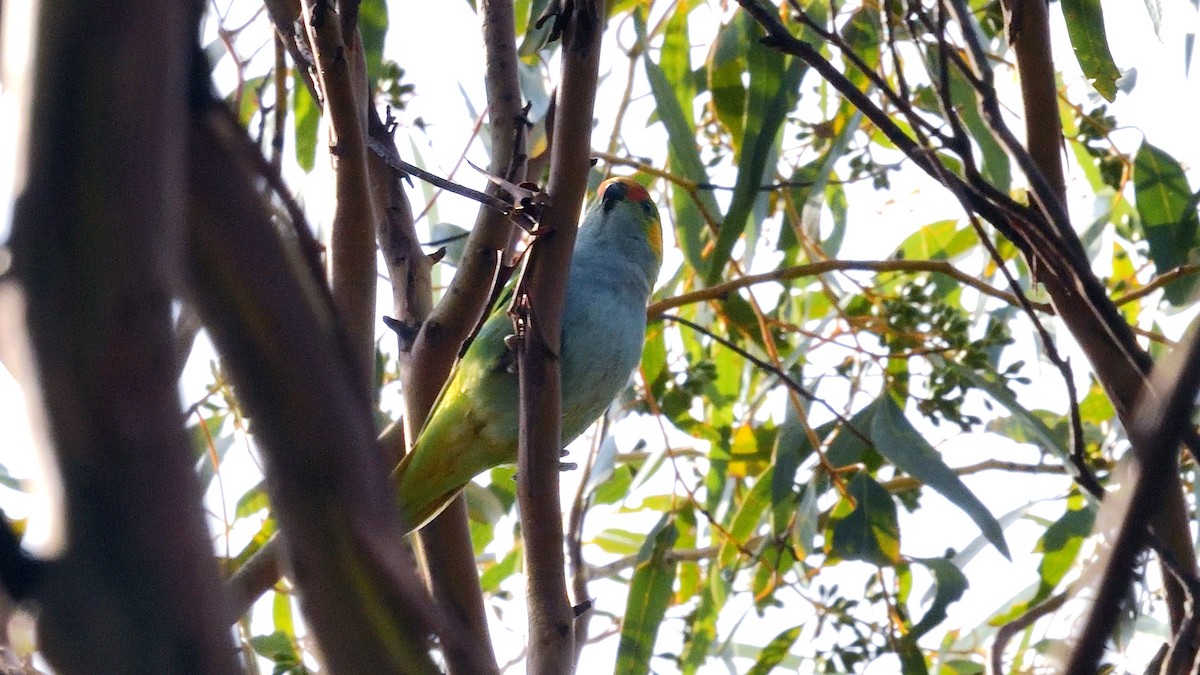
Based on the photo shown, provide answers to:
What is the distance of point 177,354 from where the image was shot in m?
0.56

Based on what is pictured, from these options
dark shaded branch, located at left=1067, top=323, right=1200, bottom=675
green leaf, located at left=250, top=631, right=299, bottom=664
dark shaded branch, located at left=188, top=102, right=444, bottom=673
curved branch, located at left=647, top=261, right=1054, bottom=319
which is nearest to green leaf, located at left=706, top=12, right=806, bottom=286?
curved branch, located at left=647, top=261, right=1054, bottom=319

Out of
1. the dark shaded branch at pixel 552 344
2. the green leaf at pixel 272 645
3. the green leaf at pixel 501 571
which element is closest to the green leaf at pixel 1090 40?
the dark shaded branch at pixel 552 344

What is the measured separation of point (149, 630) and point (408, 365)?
1493mm

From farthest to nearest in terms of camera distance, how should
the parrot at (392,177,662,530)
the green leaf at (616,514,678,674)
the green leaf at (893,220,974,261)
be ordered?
the green leaf at (893,220,974,261), the green leaf at (616,514,678,674), the parrot at (392,177,662,530)

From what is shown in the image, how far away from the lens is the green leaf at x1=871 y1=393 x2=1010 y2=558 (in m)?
2.51

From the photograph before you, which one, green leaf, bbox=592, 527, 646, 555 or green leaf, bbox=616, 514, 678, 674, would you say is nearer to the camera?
green leaf, bbox=616, 514, 678, 674

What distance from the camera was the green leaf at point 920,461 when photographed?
2.51 metres

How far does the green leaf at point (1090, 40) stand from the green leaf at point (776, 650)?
5.12ft

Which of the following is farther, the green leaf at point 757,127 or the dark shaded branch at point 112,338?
the green leaf at point 757,127

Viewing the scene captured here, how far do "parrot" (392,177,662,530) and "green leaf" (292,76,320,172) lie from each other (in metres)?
0.72

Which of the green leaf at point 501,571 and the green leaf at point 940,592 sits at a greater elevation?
the green leaf at point 501,571

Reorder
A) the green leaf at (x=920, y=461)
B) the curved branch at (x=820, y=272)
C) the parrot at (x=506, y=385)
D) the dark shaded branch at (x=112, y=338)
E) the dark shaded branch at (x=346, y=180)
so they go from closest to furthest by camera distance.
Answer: the dark shaded branch at (x=112, y=338) → the dark shaded branch at (x=346, y=180) → the parrot at (x=506, y=385) → the green leaf at (x=920, y=461) → the curved branch at (x=820, y=272)

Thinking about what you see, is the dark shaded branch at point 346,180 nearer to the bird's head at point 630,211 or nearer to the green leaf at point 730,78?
the bird's head at point 630,211

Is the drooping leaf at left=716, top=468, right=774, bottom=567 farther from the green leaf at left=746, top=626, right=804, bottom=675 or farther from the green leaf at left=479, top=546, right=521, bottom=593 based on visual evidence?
the green leaf at left=479, top=546, right=521, bottom=593
